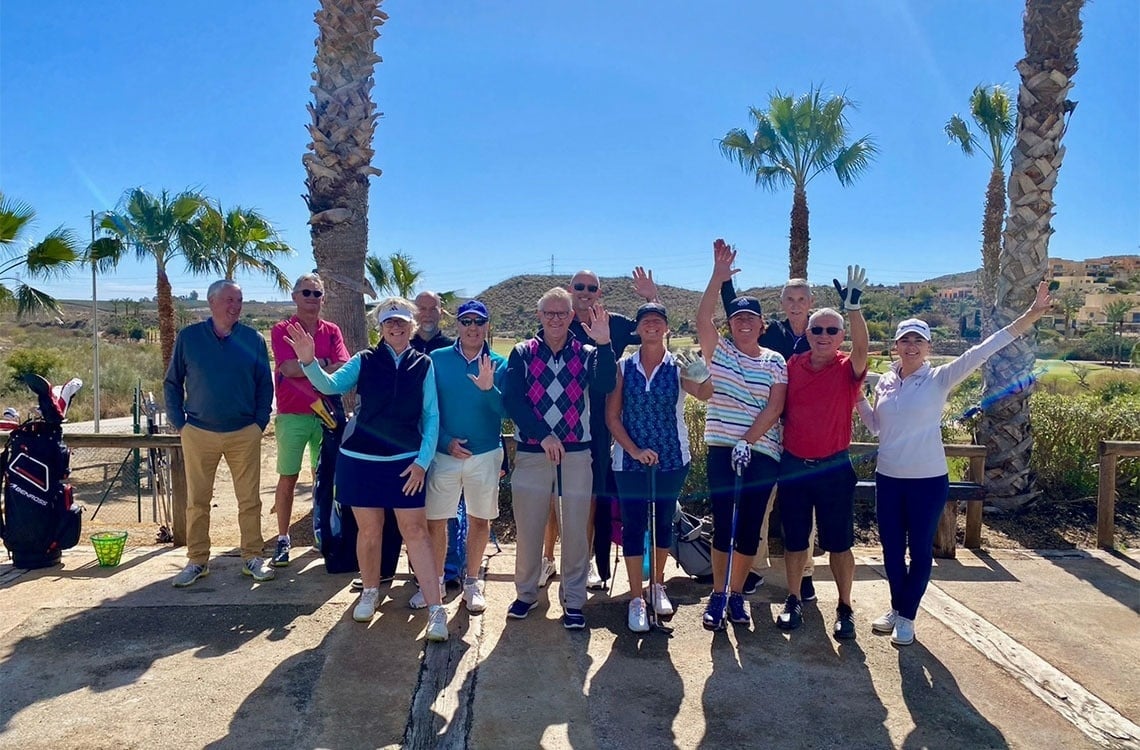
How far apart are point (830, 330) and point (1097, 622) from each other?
8.34ft

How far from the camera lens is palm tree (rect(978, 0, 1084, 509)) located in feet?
23.2

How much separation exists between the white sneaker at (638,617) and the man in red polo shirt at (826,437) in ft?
3.12

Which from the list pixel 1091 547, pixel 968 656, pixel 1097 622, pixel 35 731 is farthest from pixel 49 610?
pixel 1091 547

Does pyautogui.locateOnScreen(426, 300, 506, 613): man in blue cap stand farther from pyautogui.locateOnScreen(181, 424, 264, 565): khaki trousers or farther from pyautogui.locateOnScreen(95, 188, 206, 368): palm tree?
pyautogui.locateOnScreen(95, 188, 206, 368): palm tree

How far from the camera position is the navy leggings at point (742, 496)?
4207 mm

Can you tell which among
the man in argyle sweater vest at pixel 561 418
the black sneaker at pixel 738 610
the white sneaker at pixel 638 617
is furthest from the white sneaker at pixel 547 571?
the black sneaker at pixel 738 610

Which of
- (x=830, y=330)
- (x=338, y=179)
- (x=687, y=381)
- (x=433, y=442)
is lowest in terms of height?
(x=433, y=442)

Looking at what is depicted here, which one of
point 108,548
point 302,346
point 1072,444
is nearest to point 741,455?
point 302,346

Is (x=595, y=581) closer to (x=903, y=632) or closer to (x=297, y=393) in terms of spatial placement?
(x=903, y=632)

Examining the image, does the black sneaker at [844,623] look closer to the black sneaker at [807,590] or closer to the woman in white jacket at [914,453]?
the woman in white jacket at [914,453]

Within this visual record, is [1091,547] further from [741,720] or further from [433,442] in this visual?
[433,442]

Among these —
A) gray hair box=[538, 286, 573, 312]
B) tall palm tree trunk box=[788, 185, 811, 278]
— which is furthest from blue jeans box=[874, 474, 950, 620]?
tall palm tree trunk box=[788, 185, 811, 278]

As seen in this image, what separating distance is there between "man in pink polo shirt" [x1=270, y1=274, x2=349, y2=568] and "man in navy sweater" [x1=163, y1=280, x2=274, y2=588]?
0.12 m

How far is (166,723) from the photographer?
3266mm
